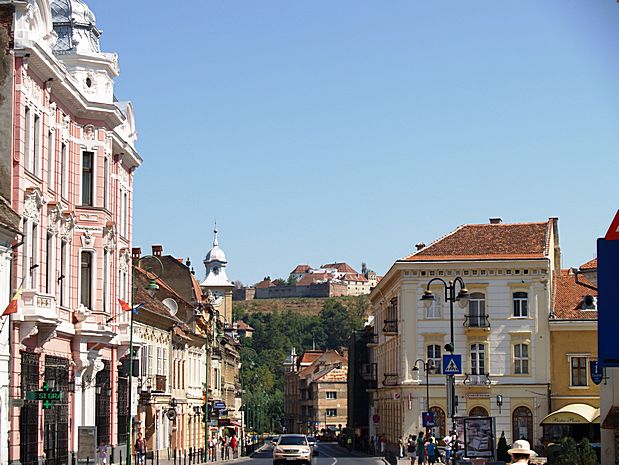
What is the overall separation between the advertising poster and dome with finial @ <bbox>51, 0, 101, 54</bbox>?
63.1 feet

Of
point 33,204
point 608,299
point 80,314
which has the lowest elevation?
point 608,299

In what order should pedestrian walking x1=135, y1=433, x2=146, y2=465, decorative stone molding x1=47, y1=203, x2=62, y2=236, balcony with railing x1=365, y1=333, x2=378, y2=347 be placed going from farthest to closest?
balcony with railing x1=365, y1=333, x2=378, y2=347 → pedestrian walking x1=135, y1=433, x2=146, y2=465 → decorative stone molding x1=47, y1=203, x2=62, y2=236

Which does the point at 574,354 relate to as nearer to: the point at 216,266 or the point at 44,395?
the point at 44,395

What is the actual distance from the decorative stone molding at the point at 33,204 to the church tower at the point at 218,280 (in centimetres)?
9337

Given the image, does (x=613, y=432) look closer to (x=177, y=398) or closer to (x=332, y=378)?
(x=177, y=398)

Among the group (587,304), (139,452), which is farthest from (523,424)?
(139,452)

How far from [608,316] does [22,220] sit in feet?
55.8

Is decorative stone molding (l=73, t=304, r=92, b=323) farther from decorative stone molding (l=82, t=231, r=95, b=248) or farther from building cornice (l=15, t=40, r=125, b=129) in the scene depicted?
building cornice (l=15, t=40, r=125, b=129)

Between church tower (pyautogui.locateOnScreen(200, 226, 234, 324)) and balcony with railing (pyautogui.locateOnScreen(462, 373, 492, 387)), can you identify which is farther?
church tower (pyautogui.locateOnScreen(200, 226, 234, 324))

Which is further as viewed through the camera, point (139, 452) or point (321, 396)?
point (321, 396)

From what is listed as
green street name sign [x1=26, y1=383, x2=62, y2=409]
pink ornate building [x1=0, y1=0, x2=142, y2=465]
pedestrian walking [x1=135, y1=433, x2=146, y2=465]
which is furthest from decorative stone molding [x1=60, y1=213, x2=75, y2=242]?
pedestrian walking [x1=135, y1=433, x2=146, y2=465]

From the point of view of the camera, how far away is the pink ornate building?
3369 cm

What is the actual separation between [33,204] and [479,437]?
1378cm

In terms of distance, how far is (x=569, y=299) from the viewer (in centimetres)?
7200
